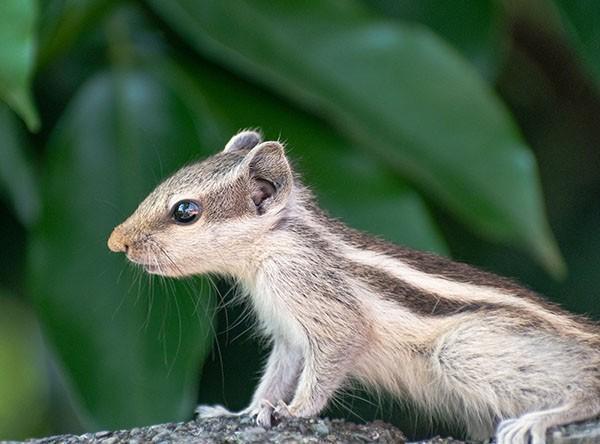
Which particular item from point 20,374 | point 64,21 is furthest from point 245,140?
point 20,374

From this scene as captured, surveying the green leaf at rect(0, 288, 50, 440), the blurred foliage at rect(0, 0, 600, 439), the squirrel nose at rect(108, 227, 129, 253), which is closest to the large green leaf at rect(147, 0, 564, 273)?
the blurred foliage at rect(0, 0, 600, 439)

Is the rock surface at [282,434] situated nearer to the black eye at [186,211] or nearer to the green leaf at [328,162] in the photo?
the black eye at [186,211]

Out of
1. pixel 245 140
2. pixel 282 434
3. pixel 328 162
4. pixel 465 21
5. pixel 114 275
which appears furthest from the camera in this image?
pixel 465 21

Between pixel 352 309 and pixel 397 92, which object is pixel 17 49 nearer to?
pixel 352 309

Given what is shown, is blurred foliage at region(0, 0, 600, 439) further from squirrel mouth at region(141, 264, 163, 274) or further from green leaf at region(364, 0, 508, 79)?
squirrel mouth at region(141, 264, 163, 274)

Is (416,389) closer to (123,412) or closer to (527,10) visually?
(123,412)

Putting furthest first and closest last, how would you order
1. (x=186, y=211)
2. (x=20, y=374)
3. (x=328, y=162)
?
(x=20, y=374)
(x=328, y=162)
(x=186, y=211)

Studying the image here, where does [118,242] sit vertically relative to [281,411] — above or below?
above

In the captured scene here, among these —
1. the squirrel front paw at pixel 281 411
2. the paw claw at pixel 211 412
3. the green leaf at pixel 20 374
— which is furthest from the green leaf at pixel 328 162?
the green leaf at pixel 20 374
